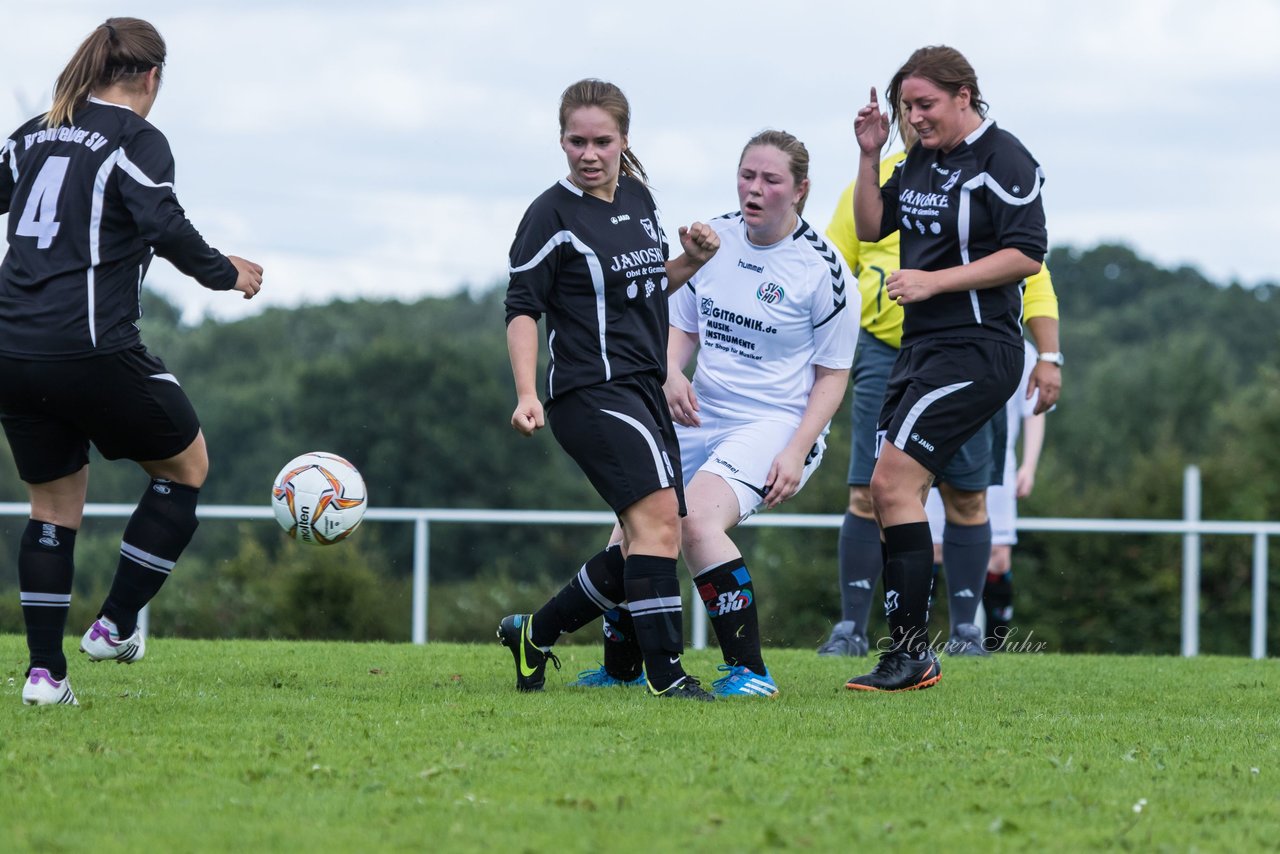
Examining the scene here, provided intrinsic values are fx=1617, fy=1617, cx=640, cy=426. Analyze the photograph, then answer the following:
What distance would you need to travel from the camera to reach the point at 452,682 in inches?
245

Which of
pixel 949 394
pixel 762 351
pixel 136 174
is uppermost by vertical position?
pixel 136 174

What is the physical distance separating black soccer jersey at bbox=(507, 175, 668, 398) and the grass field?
3.80 feet

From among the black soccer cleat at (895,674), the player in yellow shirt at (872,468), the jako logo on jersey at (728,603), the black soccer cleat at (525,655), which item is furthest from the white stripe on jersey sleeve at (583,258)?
the player in yellow shirt at (872,468)

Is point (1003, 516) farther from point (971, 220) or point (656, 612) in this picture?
point (656, 612)

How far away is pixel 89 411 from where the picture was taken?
5.04 meters

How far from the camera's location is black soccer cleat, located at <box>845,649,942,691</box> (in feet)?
19.7

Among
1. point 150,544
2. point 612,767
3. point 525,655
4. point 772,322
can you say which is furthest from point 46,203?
point 772,322

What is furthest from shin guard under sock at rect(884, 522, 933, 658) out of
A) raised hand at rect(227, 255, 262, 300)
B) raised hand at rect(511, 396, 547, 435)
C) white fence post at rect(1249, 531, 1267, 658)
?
white fence post at rect(1249, 531, 1267, 658)

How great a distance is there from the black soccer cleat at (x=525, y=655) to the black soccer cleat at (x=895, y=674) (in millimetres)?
1151

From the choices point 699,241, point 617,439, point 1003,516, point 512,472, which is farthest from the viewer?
point 512,472

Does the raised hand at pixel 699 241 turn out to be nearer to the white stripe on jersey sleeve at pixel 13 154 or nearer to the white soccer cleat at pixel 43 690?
the white stripe on jersey sleeve at pixel 13 154

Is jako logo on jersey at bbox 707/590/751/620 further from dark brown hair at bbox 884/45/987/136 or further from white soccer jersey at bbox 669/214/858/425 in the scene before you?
dark brown hair at bbox 884/45/987/136

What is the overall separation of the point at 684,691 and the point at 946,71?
Result: 2437 mm

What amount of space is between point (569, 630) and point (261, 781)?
2.17 meters
